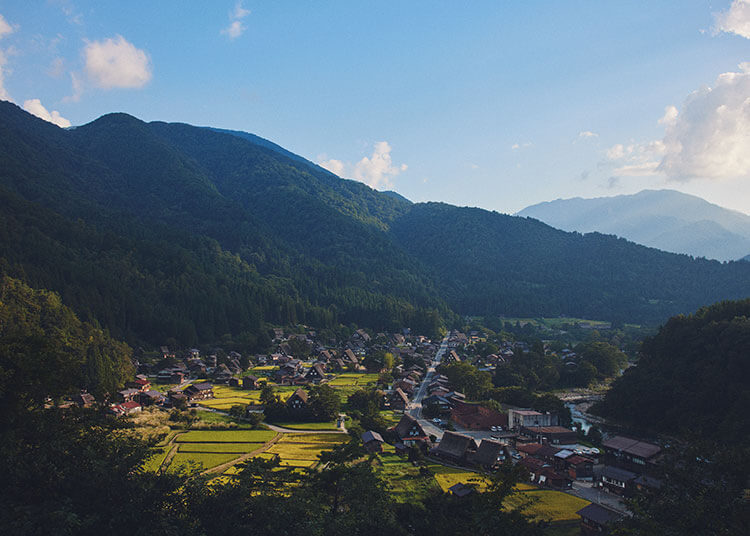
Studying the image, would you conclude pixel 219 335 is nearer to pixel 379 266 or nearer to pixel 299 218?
pixel 379 266

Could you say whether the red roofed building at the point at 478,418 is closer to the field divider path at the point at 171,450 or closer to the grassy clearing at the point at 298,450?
the grassy clearing at the point at 298,450

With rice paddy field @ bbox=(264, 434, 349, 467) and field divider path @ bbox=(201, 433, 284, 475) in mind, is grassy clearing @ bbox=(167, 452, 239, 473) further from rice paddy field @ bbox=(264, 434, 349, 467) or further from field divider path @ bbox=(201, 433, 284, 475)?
rice paddy field @ bbox=(264, 434, 349, 467)

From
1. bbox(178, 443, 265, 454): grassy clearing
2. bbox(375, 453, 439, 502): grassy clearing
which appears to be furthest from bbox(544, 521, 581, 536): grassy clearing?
bbox(178, 443, 265, 454): grassy clearing

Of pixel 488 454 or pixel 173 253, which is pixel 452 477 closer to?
pixel 488 454

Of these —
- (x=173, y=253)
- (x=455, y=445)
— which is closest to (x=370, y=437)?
(x=455, y=445)

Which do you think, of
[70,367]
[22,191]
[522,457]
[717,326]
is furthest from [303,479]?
[22,191]

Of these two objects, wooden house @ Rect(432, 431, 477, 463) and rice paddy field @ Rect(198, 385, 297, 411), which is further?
rice paddy field @ Rect(198, 385, 297, 411)
